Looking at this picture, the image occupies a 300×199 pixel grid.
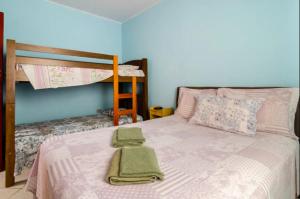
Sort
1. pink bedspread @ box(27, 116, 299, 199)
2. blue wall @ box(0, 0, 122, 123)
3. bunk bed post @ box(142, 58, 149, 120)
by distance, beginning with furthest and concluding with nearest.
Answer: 1. bunk bed post @ box(142, 58, 149, 120)
2. blue wall @ box(0, 0, 122, 123)
3. pink bedspread @ box(27, 116, 299, 199)

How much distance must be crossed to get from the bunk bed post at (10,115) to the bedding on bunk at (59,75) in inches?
4.4

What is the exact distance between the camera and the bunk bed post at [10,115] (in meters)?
1.64

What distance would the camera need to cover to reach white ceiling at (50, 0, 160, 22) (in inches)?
110

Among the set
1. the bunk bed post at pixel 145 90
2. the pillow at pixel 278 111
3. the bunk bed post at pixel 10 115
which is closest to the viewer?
the pillow at pixel 278 111

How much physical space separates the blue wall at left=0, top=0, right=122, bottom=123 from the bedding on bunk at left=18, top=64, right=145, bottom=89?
3.54 ft

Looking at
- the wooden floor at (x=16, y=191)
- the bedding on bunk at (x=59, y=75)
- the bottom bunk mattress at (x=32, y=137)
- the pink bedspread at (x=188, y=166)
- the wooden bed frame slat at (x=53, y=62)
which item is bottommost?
the wooden floor at (x=16, y=191)

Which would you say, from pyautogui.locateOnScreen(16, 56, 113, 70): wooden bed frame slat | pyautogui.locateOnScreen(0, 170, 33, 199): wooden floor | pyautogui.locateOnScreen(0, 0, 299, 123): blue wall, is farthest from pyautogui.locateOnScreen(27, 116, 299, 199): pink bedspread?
pyautogui.locateOnScreen(16, 56, 113, 70): wooden bed frame slat

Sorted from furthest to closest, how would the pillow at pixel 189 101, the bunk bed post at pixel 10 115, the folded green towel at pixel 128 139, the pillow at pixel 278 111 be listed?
the pillow at pixel 189 101 < the bunk bed post at pixel 10 115 < the pillow at pixel 278 111 < the folded green towel at pixel 128 139

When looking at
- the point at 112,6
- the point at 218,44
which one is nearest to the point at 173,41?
the point at 218,44

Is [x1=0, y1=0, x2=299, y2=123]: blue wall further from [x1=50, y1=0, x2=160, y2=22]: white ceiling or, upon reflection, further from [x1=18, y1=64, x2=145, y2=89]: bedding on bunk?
[x1=18, y1=64, x2=145, y2=89]: bedding on bunk

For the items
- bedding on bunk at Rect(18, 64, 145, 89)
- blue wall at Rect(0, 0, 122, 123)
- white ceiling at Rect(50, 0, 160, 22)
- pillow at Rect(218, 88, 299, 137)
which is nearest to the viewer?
pillow at Rect(218, 88, 299, 137)

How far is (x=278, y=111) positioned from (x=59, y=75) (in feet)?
7.53

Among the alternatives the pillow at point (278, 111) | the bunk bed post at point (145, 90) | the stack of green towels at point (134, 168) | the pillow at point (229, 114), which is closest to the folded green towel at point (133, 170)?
the stack of green towels at point (134, 168)

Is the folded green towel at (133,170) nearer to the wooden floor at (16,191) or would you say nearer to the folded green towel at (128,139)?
the folded green towel at (128,139)
